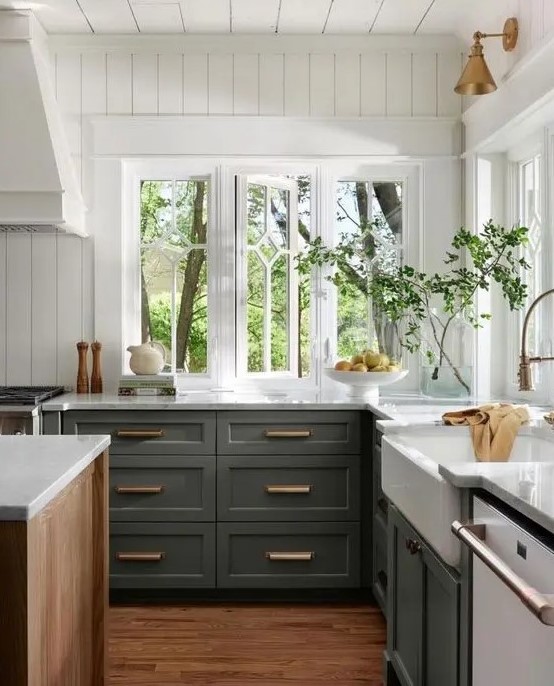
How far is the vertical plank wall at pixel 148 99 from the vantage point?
4031 millimetres

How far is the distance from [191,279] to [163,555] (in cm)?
136

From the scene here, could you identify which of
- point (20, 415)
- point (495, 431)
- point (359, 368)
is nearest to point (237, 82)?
point (359, 368)

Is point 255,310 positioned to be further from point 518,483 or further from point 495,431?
point 518,483

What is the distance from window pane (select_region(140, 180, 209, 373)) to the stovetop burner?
23.4 inches

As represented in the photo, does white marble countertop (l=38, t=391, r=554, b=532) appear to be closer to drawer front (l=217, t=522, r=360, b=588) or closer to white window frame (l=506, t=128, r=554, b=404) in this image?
white window frame (l=506, t=128, r=554, b=404)

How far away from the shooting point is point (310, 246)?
Answer: 13.6 feet

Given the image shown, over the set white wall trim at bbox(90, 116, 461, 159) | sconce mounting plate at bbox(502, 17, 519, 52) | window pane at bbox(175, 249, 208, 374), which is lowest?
window pane at bbox(175, 249, 208, 374)

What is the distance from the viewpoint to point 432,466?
2025mm

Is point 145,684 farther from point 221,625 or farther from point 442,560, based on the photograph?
point 442,560

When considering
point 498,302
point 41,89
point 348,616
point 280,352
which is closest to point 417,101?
point 498,302

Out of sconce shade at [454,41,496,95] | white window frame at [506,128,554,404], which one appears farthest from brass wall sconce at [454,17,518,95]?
white window frame at [506,128,554,404]

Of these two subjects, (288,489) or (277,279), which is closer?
(288,489)

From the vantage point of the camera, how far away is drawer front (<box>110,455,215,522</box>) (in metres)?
3.54

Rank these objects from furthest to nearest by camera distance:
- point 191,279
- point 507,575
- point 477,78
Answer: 1. point 191,279
2. point 477,78
3. point 507,575
